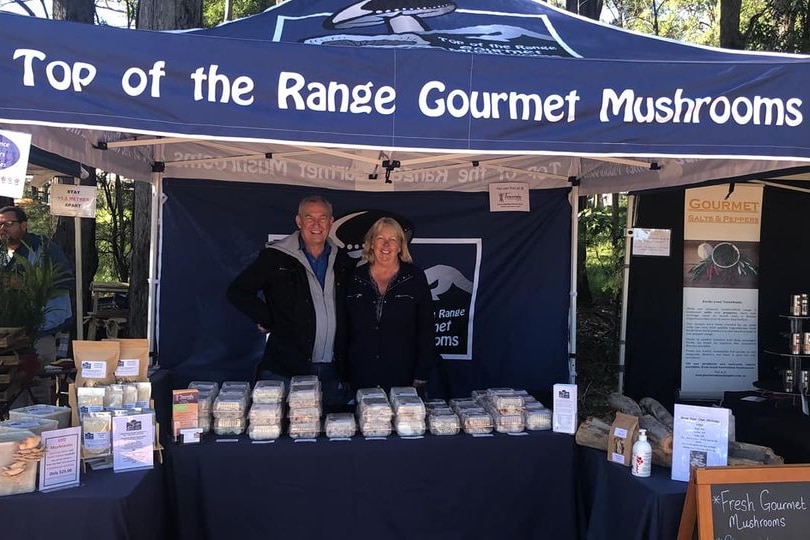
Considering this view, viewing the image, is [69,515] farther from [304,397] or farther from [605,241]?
[605,241]

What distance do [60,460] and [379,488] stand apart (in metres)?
1.17

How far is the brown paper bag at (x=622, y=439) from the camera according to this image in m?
2.62

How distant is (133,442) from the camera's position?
7.86 ft

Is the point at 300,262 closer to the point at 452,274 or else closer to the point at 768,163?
the point at 452,274

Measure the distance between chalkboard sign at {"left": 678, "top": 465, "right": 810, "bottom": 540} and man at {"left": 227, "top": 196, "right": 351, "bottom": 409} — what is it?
1.67 m

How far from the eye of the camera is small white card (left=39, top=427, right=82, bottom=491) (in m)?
2.19

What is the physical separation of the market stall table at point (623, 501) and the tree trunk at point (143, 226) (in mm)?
4786

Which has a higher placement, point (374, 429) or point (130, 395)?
point (130, 395)

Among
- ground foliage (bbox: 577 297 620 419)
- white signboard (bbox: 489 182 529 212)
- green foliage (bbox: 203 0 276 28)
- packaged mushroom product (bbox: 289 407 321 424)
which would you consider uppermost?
green foliage (bbox: 203 0 276 28)

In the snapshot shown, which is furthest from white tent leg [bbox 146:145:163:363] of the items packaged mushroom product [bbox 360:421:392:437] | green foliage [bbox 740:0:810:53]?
green foliage [bbox 740:0:810:53]

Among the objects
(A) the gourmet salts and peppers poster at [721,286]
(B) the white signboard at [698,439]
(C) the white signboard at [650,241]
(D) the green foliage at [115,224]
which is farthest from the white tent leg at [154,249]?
(D) the green foliage at [115,224]

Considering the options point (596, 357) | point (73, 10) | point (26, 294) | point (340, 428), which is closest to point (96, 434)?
point (340, 428)

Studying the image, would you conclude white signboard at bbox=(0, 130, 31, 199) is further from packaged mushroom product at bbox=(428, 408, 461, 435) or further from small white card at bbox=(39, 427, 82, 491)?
packaged mushroom product at bbox=(428, 408, 461, 435)

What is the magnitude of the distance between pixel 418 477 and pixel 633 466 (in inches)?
33.1
